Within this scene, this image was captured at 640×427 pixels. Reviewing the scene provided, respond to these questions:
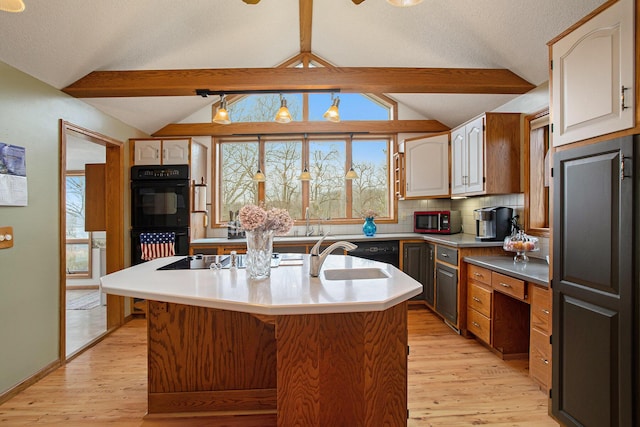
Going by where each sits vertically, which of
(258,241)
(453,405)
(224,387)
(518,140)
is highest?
(518,140)

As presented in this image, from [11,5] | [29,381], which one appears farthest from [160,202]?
[11,5]

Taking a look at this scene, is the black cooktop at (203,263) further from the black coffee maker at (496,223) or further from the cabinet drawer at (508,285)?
the black coffee maker at (496,223)

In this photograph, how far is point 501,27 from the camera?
2.56 meters

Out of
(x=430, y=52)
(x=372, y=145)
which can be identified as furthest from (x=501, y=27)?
(x=372, y=145)

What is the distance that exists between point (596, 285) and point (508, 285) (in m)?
1.01

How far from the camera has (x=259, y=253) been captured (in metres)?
1.90

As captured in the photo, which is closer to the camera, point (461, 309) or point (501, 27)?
point (501, 27)

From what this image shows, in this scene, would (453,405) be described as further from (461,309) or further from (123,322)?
(123,322)

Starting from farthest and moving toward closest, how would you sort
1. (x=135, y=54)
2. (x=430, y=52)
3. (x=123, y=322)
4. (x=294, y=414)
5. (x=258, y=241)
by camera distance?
(x=123, y=322), (x=430, y=52), (x=135, y=54), (x=258, y=241), (x=294, y=414)

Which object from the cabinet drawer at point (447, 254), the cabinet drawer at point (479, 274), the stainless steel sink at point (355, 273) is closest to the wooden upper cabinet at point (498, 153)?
the cabinet drawer at point (447, 254)

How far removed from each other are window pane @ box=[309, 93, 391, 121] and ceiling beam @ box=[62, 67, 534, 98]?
1451 mm

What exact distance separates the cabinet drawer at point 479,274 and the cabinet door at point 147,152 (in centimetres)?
367

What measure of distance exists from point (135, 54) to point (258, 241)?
2212mm

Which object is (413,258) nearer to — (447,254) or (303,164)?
(447,254)
